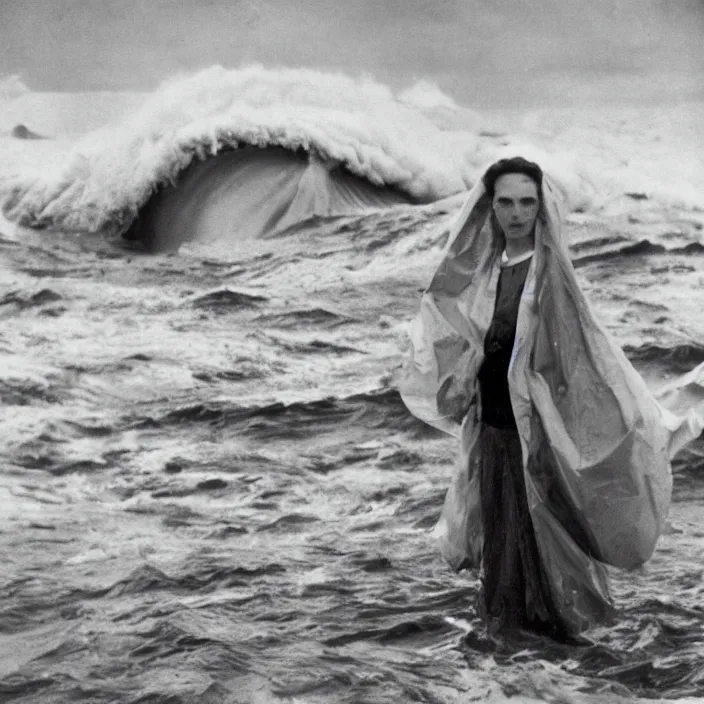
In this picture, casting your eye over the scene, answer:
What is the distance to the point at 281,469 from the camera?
423cm

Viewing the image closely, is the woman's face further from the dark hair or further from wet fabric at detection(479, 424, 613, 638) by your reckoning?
wet fabric at detection(479, 424, 613, 638)

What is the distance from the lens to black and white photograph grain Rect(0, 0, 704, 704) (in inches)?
104

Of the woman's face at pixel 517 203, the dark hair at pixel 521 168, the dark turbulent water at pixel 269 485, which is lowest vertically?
the dark turbulent water at pixel 269 485

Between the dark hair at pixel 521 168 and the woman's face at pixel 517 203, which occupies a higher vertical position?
the dark hair at pixel 521 168

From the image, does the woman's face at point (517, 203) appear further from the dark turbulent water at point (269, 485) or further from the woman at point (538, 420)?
the dark turbulent water at point (269, 485)

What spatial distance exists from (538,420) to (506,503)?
→ 201mm

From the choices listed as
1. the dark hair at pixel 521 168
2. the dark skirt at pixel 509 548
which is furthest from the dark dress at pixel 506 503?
the dark hair at pixel 521 168

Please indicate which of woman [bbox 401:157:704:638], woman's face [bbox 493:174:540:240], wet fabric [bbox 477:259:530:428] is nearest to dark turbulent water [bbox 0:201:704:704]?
woman [bbox 401:157:704:638]

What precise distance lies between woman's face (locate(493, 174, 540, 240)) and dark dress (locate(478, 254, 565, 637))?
0.07m

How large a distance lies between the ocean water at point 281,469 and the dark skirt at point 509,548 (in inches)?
2.2

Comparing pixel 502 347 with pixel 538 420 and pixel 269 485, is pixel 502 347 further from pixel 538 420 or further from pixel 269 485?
pixel 269 485

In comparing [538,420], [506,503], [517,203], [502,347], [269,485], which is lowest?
[269,485]

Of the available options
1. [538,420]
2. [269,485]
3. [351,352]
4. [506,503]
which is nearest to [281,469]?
[269,485]

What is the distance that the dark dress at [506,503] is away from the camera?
8.76 ft
